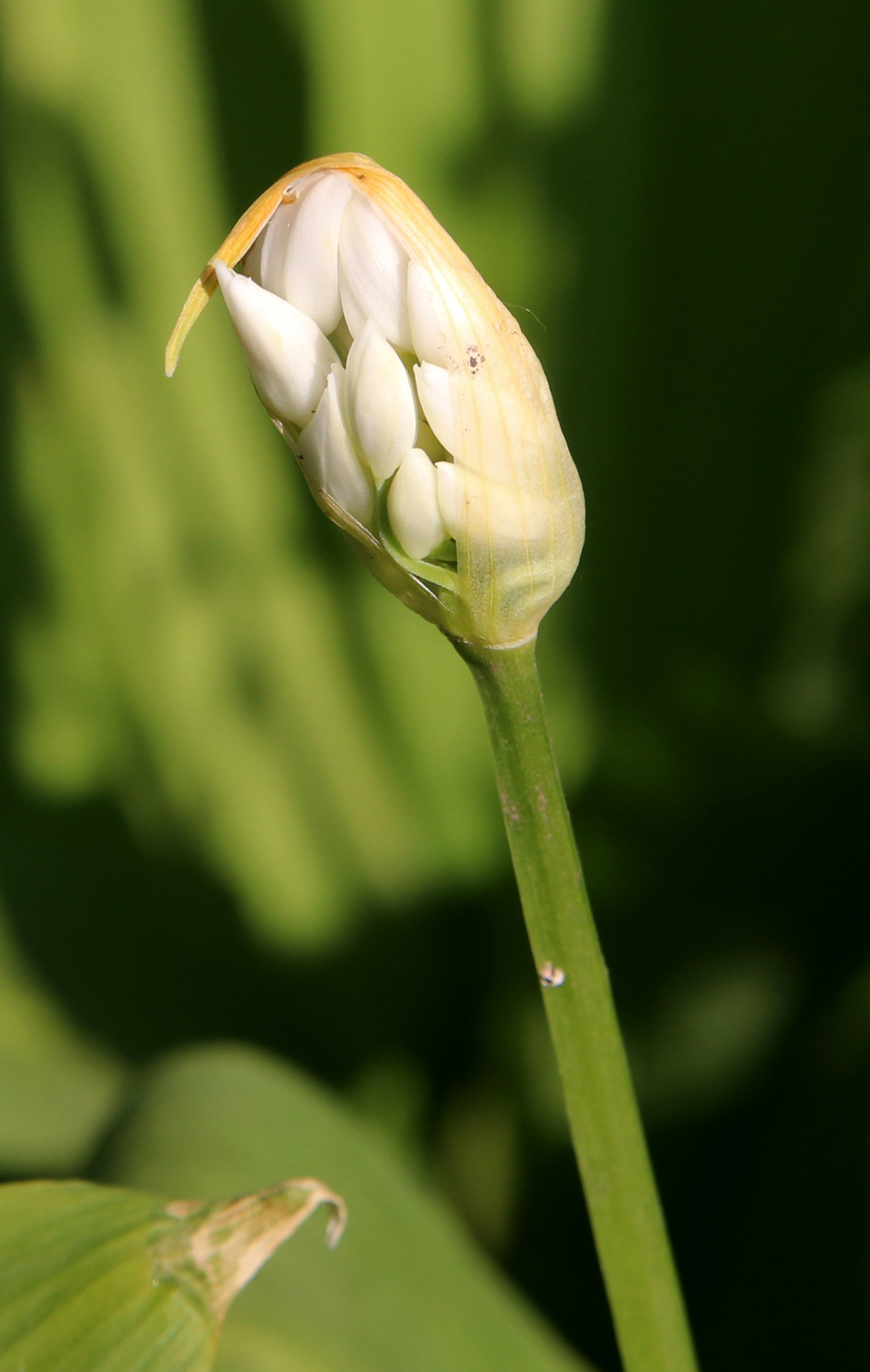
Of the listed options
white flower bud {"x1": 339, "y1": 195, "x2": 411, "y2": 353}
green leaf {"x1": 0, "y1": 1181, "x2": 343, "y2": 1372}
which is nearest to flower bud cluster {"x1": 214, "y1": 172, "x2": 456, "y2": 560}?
white flower bud {"x1": 339, "y1": 195, "x2": 411, "y2": 353}

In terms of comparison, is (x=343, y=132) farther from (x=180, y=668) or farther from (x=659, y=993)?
(x=659, y=993)

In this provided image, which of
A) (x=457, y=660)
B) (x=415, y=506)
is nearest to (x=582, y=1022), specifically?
(x=415, y=506)

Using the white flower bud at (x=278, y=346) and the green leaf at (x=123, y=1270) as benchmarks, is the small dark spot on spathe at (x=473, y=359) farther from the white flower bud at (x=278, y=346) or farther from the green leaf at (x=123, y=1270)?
the green leaf at (x=123, y=1270)

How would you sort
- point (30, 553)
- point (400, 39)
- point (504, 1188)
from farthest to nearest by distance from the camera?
point (504, 1188)
point (30, 553)
point (400, 39)

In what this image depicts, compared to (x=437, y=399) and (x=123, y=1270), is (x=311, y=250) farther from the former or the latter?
(x=123, y=1270)

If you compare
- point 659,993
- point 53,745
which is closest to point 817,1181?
point 659,993

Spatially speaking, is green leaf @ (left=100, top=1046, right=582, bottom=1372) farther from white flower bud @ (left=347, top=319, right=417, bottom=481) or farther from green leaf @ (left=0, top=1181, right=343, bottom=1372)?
white flower bud @ (left=347, top=319, right=417, bottom=481)
